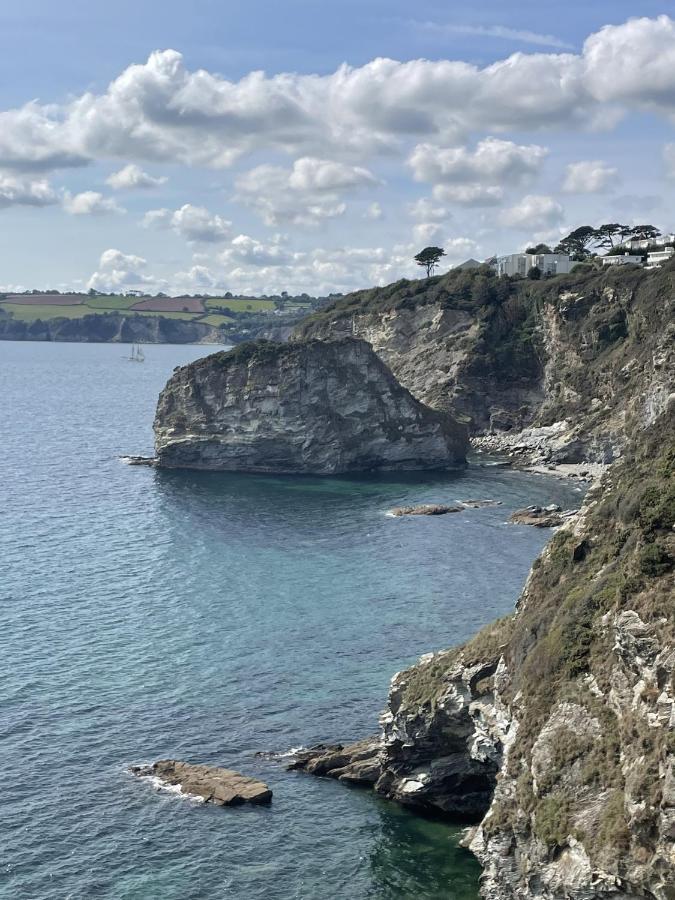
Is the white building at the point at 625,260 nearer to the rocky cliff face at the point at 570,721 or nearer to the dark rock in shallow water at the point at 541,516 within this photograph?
the dark rock in shallow water at the point at 541,516

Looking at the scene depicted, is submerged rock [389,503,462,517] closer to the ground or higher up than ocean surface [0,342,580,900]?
higher up

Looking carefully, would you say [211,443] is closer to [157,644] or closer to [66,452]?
[66,452]

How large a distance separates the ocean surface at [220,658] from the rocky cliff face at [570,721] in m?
4.31

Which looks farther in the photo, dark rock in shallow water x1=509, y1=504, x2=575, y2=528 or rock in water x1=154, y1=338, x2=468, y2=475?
rock in water x1=154, y1=338, x2=468, y2=475

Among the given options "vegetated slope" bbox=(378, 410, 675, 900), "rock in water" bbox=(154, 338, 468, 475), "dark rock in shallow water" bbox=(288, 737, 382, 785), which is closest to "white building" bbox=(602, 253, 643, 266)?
"rock in water" bbox=(154, 338, 468, 475)

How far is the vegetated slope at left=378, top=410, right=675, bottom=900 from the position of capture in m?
35.2

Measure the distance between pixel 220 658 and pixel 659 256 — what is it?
460 feet

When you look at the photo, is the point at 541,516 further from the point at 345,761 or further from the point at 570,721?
the point at 570,721

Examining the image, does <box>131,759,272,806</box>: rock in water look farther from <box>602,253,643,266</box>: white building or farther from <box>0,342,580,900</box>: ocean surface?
<box>602,253,643,266</box>: white building

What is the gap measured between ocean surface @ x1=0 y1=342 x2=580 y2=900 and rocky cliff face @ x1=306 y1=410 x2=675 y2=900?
4307 mm

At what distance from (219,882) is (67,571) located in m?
54.3

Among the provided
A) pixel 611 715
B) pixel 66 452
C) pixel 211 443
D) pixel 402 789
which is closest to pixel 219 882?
pixel 402 789

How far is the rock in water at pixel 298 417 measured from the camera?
155375mm

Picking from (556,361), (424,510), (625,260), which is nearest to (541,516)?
(424,510)
